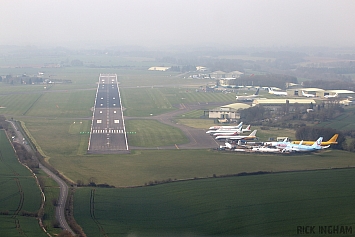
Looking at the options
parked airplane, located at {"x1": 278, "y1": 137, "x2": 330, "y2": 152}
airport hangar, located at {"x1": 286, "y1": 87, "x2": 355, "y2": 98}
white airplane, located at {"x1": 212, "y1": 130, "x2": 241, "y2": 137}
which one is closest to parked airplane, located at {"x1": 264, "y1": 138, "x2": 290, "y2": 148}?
parked airplane, located at {"x1": 278, "y1": 137, "x2": 330, "y2": 152}

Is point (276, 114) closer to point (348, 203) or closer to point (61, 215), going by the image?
point (348, 203)

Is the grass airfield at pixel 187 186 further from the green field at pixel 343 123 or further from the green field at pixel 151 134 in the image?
the green field at pixel 343 123

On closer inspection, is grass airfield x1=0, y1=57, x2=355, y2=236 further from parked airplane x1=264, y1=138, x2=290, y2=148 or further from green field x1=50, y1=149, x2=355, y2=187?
parked airplane x1=264, y1=138, x2=290, y2=148

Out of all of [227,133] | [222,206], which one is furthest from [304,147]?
[222,206]

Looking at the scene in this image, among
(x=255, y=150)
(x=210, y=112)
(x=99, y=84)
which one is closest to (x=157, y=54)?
(x=99, y=84)

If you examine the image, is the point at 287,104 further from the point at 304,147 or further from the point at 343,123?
the point at 304,147
